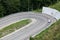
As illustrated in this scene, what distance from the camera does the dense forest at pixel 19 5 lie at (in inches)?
3492

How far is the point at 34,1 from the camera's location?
322 ft

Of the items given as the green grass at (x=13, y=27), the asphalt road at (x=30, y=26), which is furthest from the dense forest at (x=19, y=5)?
the green grass at (x=13, y=27)

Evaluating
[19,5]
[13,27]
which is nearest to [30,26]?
[13,27]

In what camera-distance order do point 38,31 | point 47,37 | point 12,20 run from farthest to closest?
point 12,20
point 38,31
point 47,37

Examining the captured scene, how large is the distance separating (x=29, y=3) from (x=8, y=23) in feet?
103

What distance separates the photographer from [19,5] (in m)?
93.8

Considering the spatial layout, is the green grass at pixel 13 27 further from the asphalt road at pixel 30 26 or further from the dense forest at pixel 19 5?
the dense forest at pixel 19 5

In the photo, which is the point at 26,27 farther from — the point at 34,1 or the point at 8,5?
the point at 34,1

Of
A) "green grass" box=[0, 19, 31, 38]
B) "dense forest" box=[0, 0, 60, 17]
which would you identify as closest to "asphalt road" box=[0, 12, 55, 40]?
"green grass" box=[0, 19, 31, 38]

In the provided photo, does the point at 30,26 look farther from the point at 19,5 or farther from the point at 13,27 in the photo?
the point at 19,5

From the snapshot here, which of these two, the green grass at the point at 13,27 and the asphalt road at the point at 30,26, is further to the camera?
the green grass at the point at 13,27

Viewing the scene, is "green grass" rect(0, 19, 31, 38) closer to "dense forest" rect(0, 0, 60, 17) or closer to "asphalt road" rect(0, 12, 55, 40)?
"asphalt road" rect(0, 12, 55, 40)

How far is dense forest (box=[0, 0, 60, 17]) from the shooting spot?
88.7 meters

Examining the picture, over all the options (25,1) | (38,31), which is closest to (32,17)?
(38,31)
